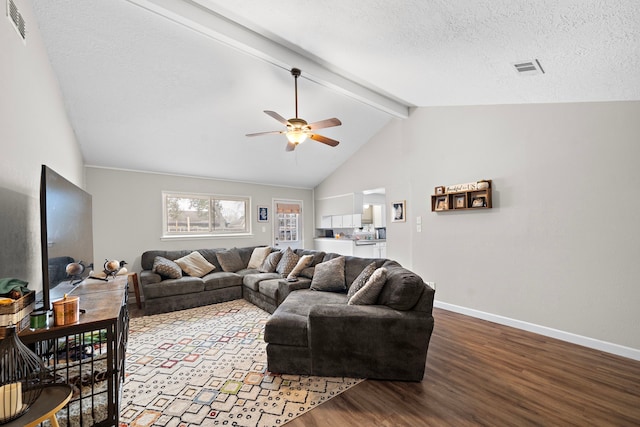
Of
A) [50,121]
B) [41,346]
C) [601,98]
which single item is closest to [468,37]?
[601,98]

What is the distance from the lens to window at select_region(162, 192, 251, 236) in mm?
5336

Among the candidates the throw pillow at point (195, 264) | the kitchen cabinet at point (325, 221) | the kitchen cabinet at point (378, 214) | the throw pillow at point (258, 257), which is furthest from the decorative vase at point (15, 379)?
the kitchen cabinet at point (378, 214)

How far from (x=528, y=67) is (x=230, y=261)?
4.96 metres

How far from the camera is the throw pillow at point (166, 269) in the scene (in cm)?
431

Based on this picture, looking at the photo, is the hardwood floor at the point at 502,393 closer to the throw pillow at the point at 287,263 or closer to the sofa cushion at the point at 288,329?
the sofa cushion at the point at 288,329

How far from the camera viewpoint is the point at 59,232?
1614mm

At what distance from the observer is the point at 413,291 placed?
224 centimetres

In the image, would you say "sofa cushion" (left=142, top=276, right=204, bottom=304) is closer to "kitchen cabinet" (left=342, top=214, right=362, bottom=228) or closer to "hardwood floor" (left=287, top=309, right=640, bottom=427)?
"hardwood floor" (left=287, top=309, right=640, bottom=427)

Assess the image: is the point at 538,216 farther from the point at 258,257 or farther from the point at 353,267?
the point at 258,257

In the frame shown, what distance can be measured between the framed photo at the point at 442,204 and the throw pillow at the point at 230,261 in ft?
12.0

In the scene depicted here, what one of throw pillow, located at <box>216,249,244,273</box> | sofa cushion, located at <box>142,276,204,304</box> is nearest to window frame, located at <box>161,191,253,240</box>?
throw pillow, located at <box>216,249,244,273</box>

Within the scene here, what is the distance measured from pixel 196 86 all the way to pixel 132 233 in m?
2.98

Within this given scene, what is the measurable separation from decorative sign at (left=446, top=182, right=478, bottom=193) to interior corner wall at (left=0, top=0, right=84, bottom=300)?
434 cm

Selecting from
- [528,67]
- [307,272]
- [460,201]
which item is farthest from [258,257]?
[528,67]
